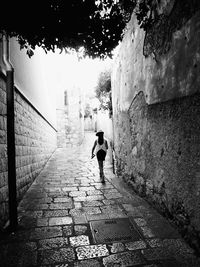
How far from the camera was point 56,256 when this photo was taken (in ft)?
8.00

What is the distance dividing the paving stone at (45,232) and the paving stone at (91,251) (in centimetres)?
52

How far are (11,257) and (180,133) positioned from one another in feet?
8.45

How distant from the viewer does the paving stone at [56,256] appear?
236cm

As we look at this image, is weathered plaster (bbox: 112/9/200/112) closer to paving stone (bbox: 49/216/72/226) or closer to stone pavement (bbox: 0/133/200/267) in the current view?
stone pavement (bbox: 0/133/200/267)

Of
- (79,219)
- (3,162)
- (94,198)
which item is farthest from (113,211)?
(3,162)

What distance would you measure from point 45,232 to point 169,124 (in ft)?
7.85

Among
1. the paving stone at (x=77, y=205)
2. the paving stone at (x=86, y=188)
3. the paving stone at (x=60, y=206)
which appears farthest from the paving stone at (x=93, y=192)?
the paving stone at (x=60, y=206)

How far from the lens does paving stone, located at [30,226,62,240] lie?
290 cm

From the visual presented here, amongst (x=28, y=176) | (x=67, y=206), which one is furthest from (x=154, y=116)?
(x=28, y=176)

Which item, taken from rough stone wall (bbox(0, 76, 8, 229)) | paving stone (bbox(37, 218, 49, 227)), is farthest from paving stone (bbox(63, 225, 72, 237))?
rough stone wall (bbox(0, 76, 8, 229))

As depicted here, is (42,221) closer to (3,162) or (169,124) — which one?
(3,162)

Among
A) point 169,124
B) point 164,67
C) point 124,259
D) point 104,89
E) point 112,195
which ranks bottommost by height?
point 124,259

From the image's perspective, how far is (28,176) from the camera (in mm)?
5426

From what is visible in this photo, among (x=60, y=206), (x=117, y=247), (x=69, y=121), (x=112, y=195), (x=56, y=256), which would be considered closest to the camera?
(x=56, y=256)
